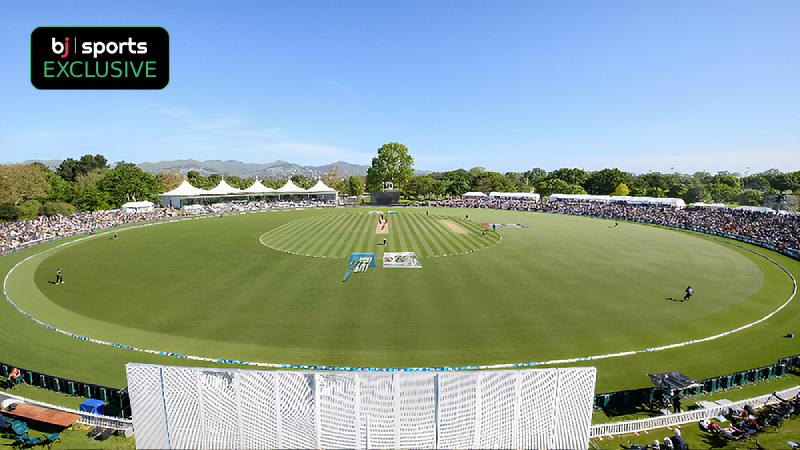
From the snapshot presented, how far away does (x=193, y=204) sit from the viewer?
254 feet

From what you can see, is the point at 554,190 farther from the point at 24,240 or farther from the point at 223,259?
the point at 24,240

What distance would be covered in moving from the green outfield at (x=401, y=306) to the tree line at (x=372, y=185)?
131 feet

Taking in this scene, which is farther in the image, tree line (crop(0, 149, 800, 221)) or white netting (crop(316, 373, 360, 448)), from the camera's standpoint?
tree line (crop(0, 149, 800, 221))

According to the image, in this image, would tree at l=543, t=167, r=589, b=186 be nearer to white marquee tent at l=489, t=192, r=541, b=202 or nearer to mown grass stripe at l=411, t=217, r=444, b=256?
white marquee tent at l=489, t=192, r=541, b=202

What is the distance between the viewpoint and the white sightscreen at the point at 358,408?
786 centimetres

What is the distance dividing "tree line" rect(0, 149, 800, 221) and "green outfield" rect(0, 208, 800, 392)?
131ft

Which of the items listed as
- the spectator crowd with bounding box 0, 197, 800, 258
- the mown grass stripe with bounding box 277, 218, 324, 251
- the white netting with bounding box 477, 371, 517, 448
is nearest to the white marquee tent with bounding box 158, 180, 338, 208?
the spectator crowd with bounding box 0, 197, 800, 258

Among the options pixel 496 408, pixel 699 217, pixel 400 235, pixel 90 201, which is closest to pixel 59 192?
pixel 90 201

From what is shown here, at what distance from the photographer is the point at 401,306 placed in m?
19.3

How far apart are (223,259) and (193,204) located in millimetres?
57118

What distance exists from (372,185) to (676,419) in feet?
313

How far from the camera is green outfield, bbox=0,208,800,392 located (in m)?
14.1

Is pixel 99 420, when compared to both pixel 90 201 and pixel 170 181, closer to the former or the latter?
pixel 90 201

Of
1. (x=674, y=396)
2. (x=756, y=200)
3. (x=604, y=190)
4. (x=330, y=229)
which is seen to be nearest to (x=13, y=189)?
(x=330, y=229)
